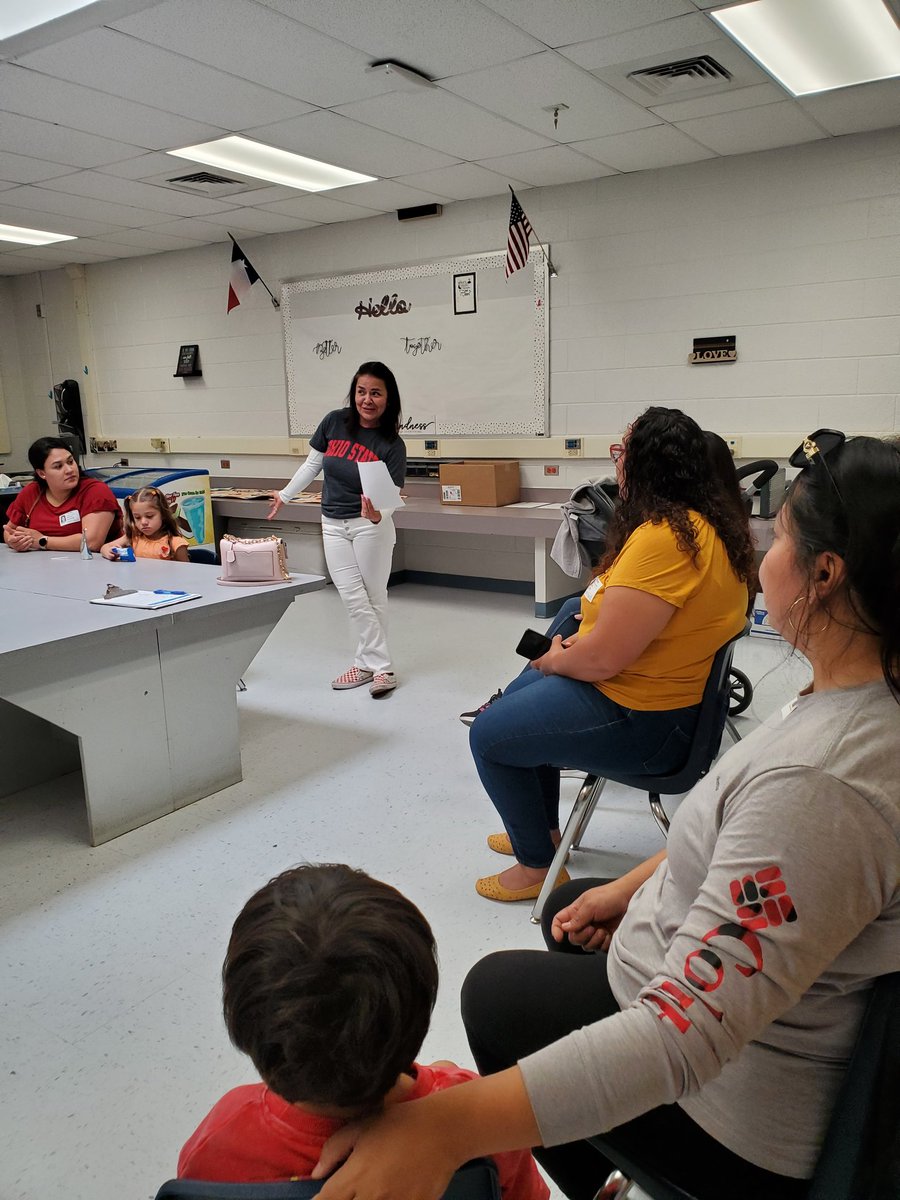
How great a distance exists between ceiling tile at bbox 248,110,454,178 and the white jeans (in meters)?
1.88

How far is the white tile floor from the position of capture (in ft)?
5.09

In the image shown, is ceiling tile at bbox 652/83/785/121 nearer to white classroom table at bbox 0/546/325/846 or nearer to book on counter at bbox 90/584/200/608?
white classroom table at bbox 0/546/325/846

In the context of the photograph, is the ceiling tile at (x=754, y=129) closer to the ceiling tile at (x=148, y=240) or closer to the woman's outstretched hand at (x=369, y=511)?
the woman's outstretched hand at (x=369, y=511)

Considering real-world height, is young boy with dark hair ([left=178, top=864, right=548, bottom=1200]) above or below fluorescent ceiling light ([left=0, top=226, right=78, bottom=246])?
below

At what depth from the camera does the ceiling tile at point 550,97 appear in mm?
3385

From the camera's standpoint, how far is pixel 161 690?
8.83 feet

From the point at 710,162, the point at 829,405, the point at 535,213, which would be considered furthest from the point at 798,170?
the point at 535,213

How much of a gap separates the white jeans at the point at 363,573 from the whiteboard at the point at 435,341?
2087 millimetres

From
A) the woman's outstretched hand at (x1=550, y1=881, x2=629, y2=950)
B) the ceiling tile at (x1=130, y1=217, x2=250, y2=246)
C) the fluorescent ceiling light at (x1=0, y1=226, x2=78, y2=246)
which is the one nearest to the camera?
the woman's outstretched hand at (x1=550, y1=881, x2=629, y2=950)

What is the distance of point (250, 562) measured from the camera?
9.85 ft

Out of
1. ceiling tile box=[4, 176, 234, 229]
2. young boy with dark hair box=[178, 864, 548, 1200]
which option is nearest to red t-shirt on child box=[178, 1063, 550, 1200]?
young boy with dark hair box=[178, 864, 548, 1200]

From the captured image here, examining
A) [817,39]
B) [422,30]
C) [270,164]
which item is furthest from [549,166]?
[422,30]

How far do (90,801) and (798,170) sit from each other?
14.9 ft

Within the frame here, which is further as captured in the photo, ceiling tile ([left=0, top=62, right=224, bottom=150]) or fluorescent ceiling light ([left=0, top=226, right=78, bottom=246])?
fluorescent ceiling light ([left=0, top=226, right=78, bottom=246])
